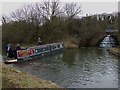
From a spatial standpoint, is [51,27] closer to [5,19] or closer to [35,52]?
[5,19]

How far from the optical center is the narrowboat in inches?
1077

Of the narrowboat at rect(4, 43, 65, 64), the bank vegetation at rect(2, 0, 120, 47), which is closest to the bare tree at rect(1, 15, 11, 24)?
the bank vegetation at rect(2, 0, 120, 47)

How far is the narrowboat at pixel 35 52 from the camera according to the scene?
2737 centimetres

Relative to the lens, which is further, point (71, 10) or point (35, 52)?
point (71, 10)

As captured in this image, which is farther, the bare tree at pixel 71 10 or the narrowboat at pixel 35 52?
the bare tree at pixel 71 10

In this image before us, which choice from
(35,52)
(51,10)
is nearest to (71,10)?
(51,10)

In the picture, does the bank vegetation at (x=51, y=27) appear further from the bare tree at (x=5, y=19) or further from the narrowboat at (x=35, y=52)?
the narrowboat at (x=35, y=52)

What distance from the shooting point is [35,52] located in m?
31.5

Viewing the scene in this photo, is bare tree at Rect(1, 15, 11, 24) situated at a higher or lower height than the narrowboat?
higher

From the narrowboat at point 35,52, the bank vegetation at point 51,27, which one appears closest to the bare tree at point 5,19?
the bank vegetation at point 51,27

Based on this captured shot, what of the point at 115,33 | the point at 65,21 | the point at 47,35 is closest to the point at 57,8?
the point at 65,21

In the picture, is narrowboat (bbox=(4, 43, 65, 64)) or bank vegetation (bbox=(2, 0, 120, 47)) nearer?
narrowboat (bbox=(4, 43, 65, 64))

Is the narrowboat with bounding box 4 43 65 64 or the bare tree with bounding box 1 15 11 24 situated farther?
the bare tree with bounding box 1 15 11 24

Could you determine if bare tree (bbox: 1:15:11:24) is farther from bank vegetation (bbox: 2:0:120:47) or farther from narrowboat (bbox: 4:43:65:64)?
narrowboat (bbox: 4:43:65:64)
